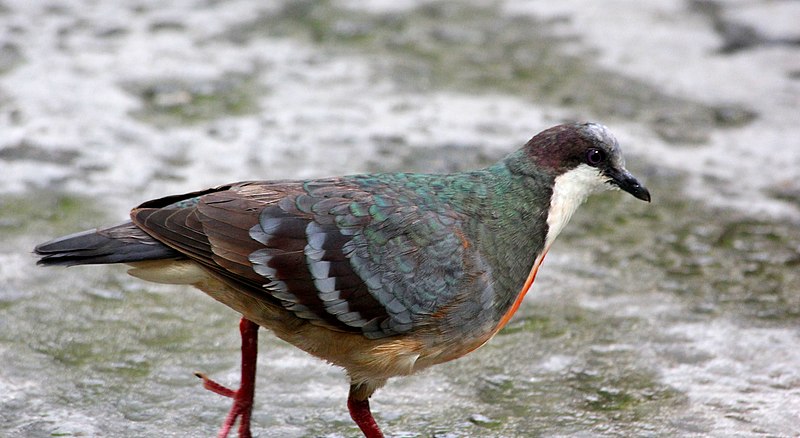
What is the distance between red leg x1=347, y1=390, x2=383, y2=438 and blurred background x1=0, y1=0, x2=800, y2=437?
0.31m

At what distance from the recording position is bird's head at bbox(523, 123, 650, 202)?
13.3 feet

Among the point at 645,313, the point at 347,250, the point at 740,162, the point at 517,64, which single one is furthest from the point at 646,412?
the point at 517,64

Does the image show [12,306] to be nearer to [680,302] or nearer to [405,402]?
[405,402]

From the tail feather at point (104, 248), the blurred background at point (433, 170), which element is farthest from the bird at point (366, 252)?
the blurred background at point (433, 170)

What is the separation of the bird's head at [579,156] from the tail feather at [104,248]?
141cm

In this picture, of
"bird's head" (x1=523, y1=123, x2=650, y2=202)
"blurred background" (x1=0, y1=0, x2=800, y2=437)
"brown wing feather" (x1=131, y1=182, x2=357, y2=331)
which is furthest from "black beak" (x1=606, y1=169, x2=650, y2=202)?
"brown wing feather" (x1=131, y1=182, x2=357, y2=331)

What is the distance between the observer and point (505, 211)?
13.1 feet

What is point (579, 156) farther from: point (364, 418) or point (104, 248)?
point (104, 248)

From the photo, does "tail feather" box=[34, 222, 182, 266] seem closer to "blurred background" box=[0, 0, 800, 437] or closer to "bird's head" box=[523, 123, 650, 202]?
"blurred background" box=[0, 0, 800, 437]

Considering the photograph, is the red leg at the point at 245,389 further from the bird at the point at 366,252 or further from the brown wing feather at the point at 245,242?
the brown wing feather at the point at 245,242

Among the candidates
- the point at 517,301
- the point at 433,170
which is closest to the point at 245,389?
the point at 517,301

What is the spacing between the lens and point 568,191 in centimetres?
409

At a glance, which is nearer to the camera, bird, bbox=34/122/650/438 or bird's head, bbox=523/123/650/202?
bird, bbox=34/122/650/438

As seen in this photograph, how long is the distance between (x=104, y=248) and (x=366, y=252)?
946 millimetres
